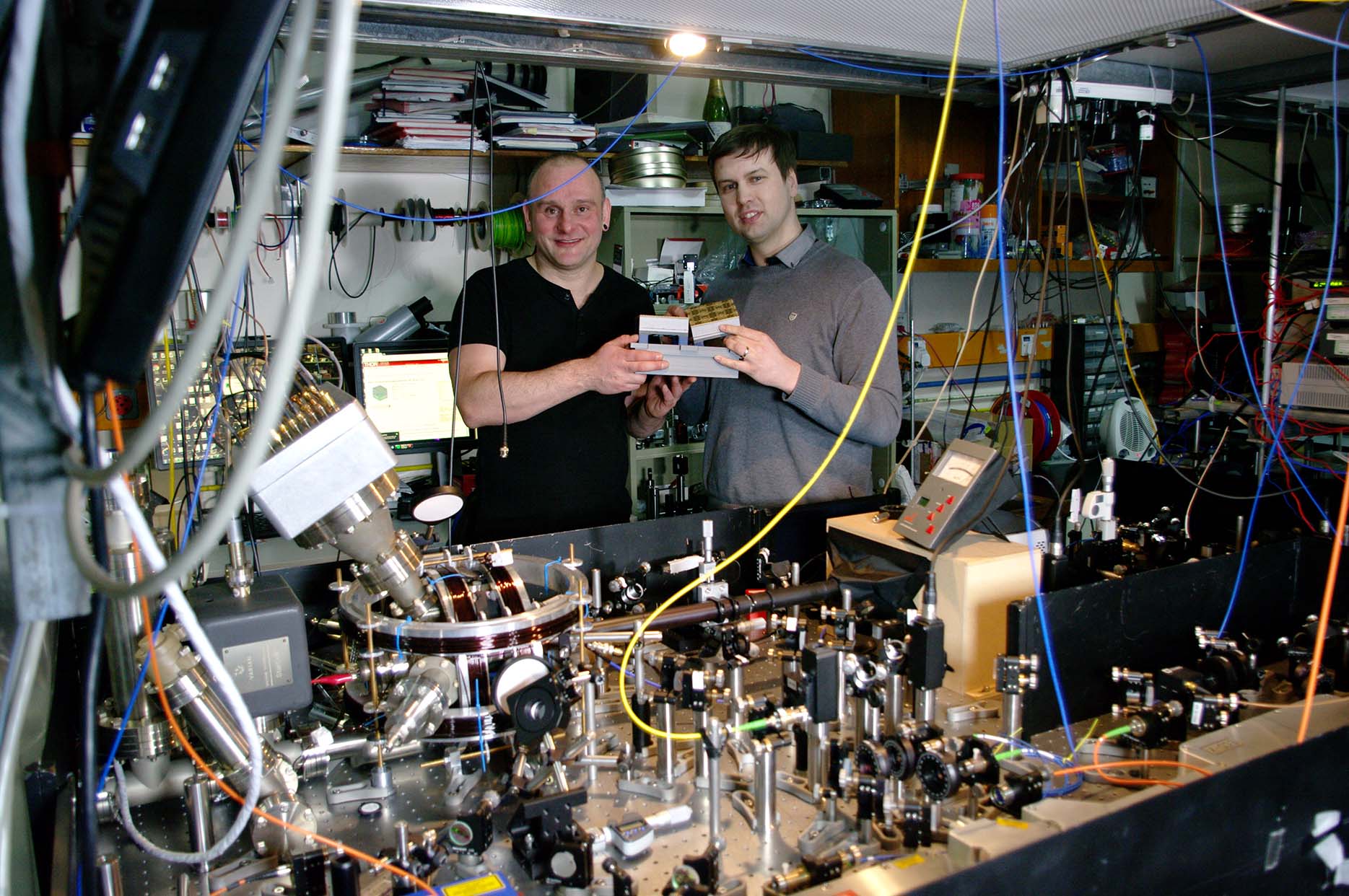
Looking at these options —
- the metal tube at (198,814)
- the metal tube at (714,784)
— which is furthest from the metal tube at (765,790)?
the metal tube at (198,814)

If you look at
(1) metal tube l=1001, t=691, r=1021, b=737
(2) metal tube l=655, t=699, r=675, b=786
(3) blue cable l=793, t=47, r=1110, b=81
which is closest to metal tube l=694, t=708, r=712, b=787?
(2) metal tube l=655, t=699, r=675, b=786

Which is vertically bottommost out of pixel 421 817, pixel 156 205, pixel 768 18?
pixel 421 817

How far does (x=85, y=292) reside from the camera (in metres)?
0.50

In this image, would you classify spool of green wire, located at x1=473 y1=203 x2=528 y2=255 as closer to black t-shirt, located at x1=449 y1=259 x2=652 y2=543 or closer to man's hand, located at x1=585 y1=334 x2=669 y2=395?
black t-shirt, located at x1=449 y1=259 x2=652 y2=543

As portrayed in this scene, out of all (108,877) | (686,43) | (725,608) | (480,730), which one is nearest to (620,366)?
(686,43)

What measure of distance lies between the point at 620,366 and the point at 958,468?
0.77 m

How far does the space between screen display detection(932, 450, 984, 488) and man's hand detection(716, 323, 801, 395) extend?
54cm

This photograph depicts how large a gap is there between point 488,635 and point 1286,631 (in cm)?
129

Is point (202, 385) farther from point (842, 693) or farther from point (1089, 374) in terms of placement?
point (1089, 374)

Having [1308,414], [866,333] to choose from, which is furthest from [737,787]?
[1308,414]

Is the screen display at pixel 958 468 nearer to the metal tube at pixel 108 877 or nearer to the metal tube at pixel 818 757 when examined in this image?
the metal tube at pixel 818 757

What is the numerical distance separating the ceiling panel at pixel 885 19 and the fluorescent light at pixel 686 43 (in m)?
0.02

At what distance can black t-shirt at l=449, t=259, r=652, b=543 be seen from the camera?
219 centimetres

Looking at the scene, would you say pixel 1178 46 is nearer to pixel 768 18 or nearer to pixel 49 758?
pixel 768 18
